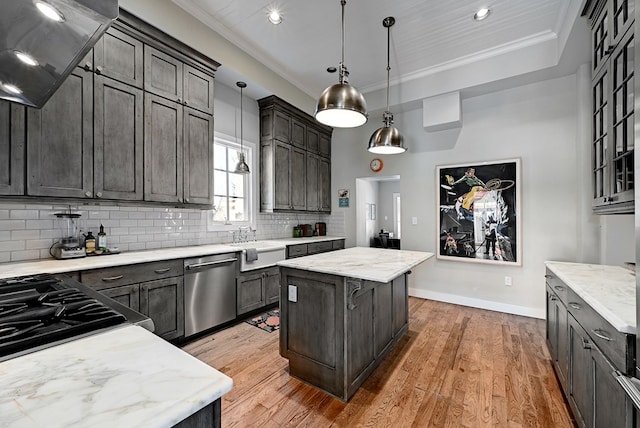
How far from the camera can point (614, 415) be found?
1193 mm

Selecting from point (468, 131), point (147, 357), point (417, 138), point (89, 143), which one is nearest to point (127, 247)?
point (89, 143)

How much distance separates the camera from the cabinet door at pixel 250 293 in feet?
10.8

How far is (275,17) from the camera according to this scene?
9.61ft

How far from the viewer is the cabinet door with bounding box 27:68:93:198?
207 cm

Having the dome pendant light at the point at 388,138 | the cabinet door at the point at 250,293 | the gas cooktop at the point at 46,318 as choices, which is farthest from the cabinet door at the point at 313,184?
the gas cooktop at the point at 46,318

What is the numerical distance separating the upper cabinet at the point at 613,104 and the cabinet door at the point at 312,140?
357cm

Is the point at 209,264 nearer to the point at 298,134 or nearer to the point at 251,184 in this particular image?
the point at 251,184

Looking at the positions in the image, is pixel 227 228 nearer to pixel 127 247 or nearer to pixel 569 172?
pixel 127 247

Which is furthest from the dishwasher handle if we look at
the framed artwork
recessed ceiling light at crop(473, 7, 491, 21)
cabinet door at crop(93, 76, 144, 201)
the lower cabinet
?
recessed ceiling light at crop(473, 7, 491, 21)

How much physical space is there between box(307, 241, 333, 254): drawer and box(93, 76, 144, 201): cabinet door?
2.49 metres

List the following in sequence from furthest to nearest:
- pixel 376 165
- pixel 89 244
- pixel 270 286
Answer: pixel 376 165
pixel 270 286
pixel 89 244

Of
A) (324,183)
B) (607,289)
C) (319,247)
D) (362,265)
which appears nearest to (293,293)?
(362,265)

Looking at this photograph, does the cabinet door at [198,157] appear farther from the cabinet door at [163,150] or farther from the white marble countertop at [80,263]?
the white marble countertop at [80,263]

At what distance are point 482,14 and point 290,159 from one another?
9.72 ft
